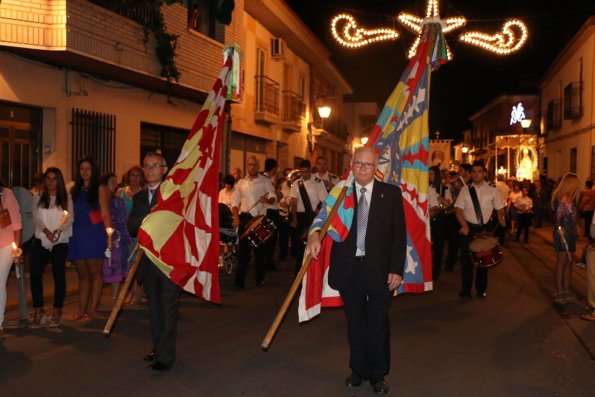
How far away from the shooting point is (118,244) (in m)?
8.80

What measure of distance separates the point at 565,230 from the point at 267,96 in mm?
16954

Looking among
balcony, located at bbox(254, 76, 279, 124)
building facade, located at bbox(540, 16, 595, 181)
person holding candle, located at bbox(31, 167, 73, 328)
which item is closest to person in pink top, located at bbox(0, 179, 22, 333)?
person holding candle, located at bbox(31, 167, 73, 328)

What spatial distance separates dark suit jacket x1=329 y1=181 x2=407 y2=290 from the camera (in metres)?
5.45

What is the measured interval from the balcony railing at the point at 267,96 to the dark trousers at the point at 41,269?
1677 cm

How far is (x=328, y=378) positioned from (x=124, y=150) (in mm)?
11196

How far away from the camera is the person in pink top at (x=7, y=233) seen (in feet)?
23.5

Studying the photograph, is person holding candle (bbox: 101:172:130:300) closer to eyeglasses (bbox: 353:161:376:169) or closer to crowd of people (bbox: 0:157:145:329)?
crowd of people (bbox: 0:157:145:329)

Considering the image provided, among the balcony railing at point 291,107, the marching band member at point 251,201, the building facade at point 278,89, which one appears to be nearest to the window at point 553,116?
the building facade at point 278,89

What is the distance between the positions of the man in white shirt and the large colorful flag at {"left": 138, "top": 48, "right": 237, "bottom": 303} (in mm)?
4548

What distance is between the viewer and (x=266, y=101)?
83.3 ft

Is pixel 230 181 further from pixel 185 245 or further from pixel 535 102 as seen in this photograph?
pixel 535 102

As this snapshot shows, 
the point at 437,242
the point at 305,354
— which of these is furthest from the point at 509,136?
the point at 305,354

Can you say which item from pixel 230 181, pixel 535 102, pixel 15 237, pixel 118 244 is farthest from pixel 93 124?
pixel 535 102

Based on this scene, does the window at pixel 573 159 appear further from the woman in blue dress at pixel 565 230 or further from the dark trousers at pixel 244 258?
the dark trousers at pixel 244 258
